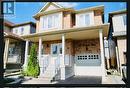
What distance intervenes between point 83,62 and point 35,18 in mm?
4101

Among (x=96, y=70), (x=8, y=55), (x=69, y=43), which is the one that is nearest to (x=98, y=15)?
(x=69, y=43)

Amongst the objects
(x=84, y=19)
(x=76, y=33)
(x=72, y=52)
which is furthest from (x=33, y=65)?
(x=84, y=19)

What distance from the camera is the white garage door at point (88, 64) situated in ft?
26.3

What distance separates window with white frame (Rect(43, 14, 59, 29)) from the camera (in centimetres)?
892

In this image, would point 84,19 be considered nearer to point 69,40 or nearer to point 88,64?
point 69,40

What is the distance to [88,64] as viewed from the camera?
8195 mm

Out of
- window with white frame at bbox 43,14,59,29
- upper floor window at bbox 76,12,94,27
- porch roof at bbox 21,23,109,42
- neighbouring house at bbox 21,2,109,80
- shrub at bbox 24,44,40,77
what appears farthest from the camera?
window with white frame at bbox 43,14,59,29

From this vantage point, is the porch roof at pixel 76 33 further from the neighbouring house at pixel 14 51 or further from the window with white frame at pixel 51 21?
the neighbouring house at pixel 14 51

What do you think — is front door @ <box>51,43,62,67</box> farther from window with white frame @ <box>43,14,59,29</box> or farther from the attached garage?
window with white frame @ <box>43,14,59,29</box>

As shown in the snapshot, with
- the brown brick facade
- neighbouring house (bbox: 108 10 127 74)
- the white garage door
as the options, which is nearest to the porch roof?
the brown brick facade

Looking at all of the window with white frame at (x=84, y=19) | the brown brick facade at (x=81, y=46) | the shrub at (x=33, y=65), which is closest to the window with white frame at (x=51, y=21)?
the brown brick facade at (x=81, y=46)

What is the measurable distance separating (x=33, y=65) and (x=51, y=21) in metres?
2.88

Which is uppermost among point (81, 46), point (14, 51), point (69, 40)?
point (69, 40)

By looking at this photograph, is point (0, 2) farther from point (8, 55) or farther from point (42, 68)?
point (8, 55)
